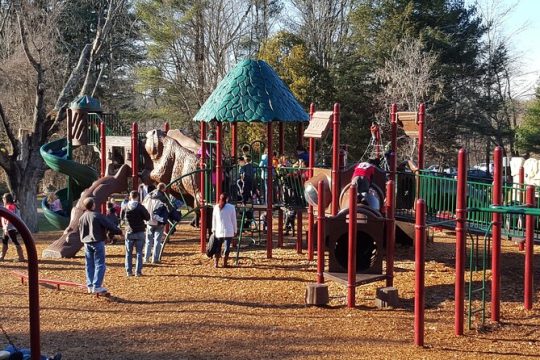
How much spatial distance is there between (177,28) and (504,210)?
101 feet

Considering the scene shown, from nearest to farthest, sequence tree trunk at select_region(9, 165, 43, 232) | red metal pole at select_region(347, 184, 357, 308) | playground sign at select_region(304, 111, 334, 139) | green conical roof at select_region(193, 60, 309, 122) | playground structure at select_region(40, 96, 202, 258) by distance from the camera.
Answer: red metal pole at select_region(347, 184, 357, 308) < playground sign at select_region(304, 111, 334, 139) < green conical roof at select_region(193, 60, 309, 122) < playground structure at select_region(40, 96, 202, 258) < tree trunk at select_region(9, 165, 43, 232)

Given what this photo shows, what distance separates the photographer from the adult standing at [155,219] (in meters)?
13.3

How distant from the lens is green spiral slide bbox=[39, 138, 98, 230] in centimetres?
2062

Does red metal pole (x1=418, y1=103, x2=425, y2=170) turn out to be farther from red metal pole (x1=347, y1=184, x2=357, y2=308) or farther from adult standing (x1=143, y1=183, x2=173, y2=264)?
adult standing (x1=143, y1=183, x2=173, y2=264)

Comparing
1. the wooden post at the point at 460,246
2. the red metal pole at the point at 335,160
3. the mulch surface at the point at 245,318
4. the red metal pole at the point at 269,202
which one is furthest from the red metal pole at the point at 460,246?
the red metal pole at the point at 269,202

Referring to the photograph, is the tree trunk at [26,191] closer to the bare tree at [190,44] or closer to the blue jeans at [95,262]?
the blue jeans at [95,262]

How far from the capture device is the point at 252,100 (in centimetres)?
1484

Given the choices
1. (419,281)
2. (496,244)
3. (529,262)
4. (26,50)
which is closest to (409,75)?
(26,50)

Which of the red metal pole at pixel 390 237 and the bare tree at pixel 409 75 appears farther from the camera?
the bare tree at pixel 409 75

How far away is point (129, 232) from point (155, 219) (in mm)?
1438

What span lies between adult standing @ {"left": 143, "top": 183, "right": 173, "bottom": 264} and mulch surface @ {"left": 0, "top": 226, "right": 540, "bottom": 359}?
47 centimetres

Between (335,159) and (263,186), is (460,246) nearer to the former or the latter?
(335,159)

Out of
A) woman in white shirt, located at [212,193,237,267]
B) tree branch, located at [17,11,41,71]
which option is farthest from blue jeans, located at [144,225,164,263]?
tree branch, located at [17,11,41,71]

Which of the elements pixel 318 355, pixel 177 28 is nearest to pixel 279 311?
pixel 318 355
